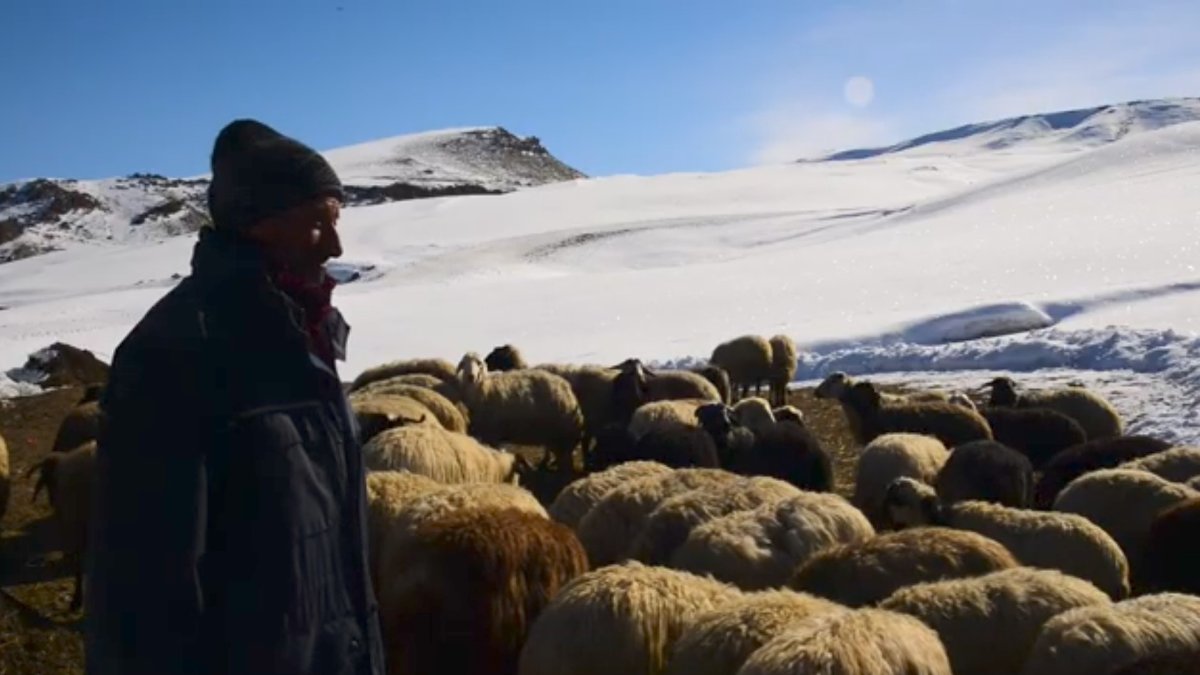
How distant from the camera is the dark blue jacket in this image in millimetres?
2461

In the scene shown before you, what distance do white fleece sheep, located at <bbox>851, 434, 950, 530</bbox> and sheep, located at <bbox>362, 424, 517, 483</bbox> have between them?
112 inches

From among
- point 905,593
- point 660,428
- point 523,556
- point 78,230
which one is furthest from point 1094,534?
point 78,230

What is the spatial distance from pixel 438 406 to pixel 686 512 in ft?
17.8

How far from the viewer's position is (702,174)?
88.6 meters

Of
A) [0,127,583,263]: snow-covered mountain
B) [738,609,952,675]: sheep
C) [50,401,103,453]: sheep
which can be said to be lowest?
[50,401,103,453]: sheep

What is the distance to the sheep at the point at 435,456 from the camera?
28.9 feet

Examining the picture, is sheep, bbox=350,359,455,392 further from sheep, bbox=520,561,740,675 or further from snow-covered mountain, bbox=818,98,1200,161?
snow-covered mountain, bbox=818,98,1200,161

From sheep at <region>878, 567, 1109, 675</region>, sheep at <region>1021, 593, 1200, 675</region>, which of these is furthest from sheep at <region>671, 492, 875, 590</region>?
sheep at <region>1021, 593, 1200, 675</region>

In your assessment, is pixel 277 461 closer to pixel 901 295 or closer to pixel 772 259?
pixel 901 295

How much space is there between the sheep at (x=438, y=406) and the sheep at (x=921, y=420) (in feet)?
13.8

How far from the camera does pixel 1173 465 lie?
364 inches

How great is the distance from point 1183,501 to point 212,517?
21.5ft

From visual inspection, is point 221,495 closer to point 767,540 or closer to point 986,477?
point 767,540

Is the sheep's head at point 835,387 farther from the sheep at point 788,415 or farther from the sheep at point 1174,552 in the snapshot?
the sheep at point 1174,552
